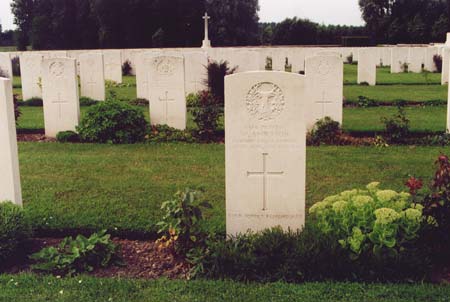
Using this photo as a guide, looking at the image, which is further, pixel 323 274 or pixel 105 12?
pixel 105 12

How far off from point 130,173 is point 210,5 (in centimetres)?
3710

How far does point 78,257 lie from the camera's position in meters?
4.98

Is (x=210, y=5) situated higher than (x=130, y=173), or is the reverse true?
(x=210, y=5)

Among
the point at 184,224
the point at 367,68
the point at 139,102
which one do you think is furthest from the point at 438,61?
the point at 184,224

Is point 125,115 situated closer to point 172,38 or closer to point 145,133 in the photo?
point 145,133

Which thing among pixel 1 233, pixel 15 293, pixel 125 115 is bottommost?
pixel 15 293

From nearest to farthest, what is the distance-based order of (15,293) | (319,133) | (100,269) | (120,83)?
(15,293) < (100,269) < (319,133) < (120,83)

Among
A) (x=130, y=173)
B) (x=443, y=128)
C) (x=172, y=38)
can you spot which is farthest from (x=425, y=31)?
(x=130, y=173)

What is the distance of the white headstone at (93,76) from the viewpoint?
16.2 metres

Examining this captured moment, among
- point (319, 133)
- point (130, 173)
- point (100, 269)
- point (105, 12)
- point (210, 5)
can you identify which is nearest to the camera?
point (100, 269)

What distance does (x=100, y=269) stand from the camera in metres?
5.03

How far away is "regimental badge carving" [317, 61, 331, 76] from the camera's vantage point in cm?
1095

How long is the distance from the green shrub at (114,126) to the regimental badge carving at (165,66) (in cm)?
95

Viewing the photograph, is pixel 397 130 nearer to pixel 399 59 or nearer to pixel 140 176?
pixel 140 176
